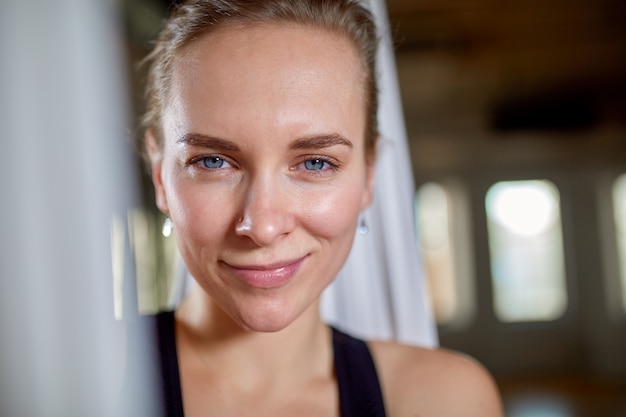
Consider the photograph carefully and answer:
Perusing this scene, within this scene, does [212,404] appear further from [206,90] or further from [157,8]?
[157,8]

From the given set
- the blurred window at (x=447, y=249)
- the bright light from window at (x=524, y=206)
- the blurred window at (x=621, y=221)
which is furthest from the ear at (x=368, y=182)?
the blurred window at (x=621, y=221)

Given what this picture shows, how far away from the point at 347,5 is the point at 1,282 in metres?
0.66

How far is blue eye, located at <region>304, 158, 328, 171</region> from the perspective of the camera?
67cm

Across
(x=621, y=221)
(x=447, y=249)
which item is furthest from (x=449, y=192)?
(x=621, y=221)

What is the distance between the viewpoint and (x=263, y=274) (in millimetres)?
655

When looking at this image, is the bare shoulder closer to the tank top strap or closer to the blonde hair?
the tank top strap

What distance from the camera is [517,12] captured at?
14.3 ft

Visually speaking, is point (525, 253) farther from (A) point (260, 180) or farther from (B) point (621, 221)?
(A) point (260, 180)

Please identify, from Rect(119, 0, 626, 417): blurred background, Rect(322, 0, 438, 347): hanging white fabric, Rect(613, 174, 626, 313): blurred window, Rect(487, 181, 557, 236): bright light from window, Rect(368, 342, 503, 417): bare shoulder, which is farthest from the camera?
Rect(487, 181, 557, 236): bright light from window

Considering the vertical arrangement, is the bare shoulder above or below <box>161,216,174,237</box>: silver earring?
below

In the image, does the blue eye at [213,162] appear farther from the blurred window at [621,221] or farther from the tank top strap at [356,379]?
the blurred window at [621,221]

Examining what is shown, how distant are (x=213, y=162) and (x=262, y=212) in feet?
0.25

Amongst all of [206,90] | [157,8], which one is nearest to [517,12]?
[157,8]

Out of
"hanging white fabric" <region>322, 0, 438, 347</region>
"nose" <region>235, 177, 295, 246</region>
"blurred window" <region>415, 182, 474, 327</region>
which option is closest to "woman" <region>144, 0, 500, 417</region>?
"nose" <region>235, 177, 295, 246</region>
